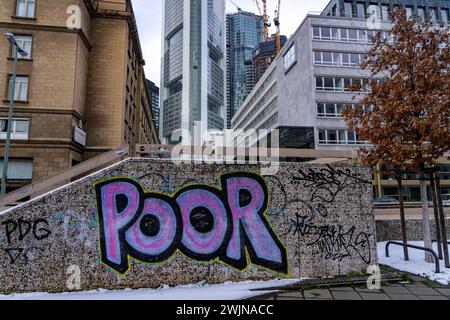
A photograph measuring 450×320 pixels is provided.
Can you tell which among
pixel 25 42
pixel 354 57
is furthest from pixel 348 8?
pixel 25 42

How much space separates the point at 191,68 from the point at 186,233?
131934 mm

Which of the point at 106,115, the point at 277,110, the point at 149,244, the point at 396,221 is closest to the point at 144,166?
the point at 149,244

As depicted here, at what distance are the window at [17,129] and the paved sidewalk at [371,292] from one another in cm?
1913

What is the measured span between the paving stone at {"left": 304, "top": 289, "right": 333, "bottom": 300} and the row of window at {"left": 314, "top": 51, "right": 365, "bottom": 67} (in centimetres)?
3685

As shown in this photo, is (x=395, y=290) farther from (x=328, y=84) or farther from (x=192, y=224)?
(x=328, y=84)

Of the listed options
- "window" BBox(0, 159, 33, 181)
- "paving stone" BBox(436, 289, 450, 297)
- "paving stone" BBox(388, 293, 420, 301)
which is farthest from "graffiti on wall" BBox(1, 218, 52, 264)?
"window" BBox(0, 159, 33, 181)

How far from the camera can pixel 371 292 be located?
5242mm

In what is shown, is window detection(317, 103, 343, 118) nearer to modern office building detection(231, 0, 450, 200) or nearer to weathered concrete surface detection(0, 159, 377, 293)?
modern office building detection(231, 0, 450, 200)

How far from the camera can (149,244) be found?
5645 mm

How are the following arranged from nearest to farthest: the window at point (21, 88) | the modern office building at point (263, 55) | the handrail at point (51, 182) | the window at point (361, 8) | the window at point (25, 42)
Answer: the handrail at point (51, 182), the window at point (21, 88), the window at point (25, 42), the window at point (361, 8), the modern office building at point (263, 55)

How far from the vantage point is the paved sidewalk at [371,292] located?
4.97 meters

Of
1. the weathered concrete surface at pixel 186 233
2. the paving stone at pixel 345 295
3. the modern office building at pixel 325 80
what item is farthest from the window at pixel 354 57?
the paving stone at pixel 345 295

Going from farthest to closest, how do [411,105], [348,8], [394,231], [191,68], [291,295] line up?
[191,68] < [348,8] < [394,231] < [411,105] < [291,295]

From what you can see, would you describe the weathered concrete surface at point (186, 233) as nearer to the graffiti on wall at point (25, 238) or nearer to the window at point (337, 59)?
the graffiti on wall at point (25, 238)
